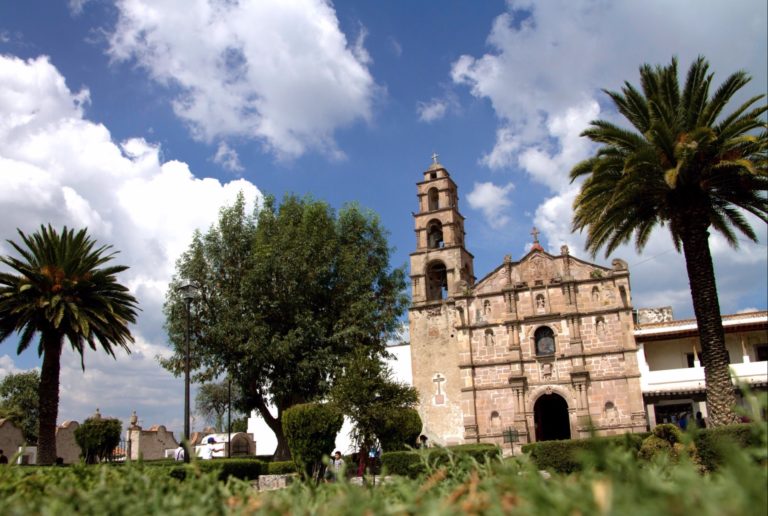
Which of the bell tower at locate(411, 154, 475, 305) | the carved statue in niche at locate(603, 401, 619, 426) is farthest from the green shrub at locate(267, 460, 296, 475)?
the carved statue in niche at locate(603, 401, 619, 426)

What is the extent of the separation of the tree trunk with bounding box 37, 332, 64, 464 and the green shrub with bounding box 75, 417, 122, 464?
1017mm

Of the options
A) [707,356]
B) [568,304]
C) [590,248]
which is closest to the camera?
[707,356]

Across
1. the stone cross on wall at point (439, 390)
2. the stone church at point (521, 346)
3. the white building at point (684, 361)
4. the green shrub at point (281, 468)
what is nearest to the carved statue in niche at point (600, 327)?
the stone church at point (521, 346)

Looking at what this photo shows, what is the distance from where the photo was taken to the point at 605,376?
30938mm

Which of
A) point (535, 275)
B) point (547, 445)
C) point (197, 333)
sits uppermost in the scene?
point (535, 275)

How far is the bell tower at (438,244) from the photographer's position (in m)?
35.5

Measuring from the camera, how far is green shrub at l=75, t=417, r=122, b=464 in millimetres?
23344

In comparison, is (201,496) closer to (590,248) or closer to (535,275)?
(590,248)

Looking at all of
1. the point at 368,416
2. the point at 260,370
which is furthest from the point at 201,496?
the point at 260,370

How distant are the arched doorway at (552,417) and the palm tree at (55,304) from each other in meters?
20.4

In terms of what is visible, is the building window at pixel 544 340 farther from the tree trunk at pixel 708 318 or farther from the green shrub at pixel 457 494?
the green shrub at pixel 457 494

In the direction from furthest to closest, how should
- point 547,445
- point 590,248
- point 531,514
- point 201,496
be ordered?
point 590,248 < point 547,445 < point 201,496 < point 531,514

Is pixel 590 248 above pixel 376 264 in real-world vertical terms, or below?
below

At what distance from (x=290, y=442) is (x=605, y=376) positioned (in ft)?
56.9
